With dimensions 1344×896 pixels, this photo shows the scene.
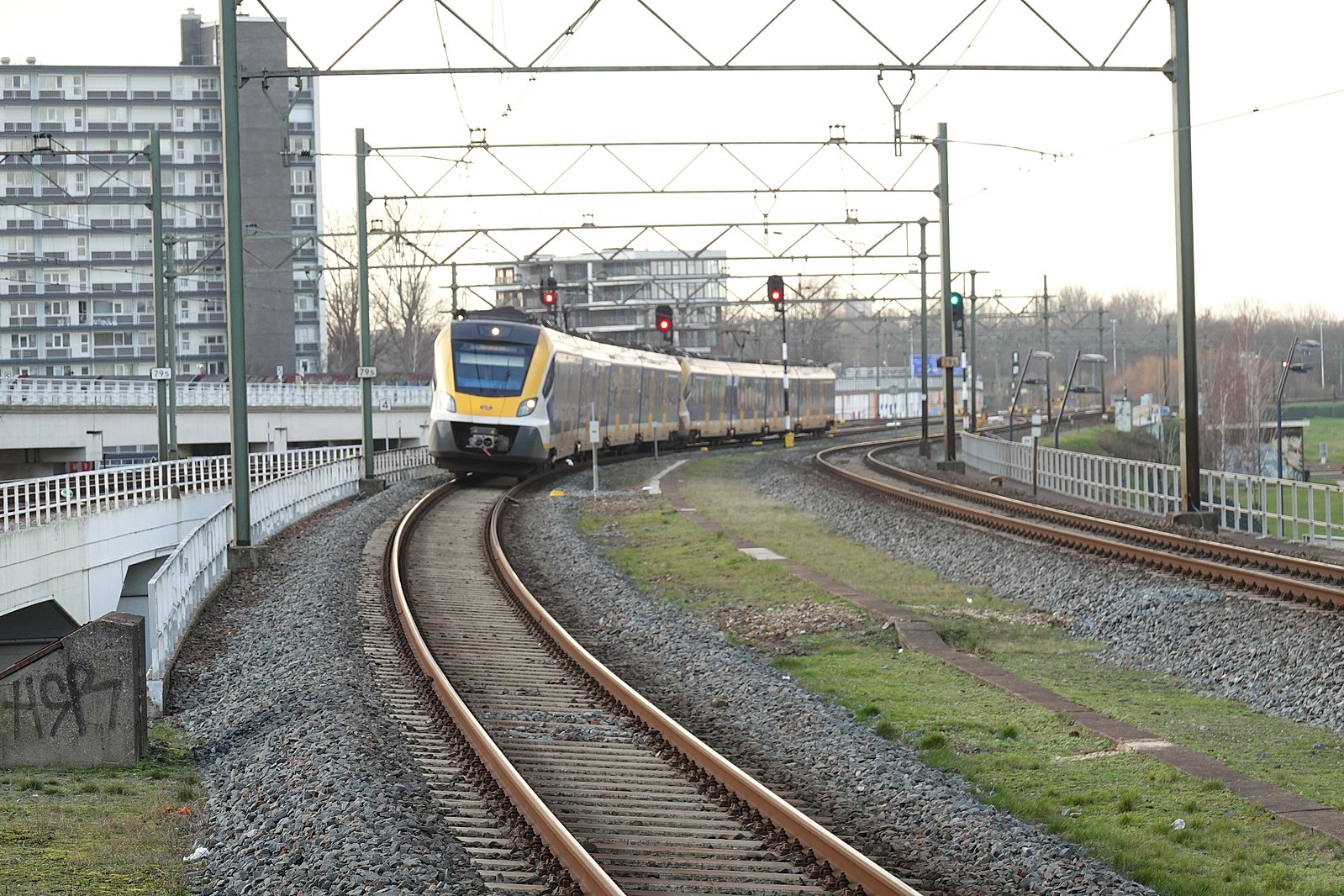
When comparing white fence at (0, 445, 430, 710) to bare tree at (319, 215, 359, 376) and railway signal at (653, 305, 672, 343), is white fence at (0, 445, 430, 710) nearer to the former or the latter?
railway signal at (653, 305, 672, 343)

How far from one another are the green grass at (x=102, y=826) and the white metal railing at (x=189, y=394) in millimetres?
47072

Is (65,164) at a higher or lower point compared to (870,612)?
higher

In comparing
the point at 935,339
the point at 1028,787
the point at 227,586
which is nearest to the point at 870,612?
the point at 1028,787

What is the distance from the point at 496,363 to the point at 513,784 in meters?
23.6

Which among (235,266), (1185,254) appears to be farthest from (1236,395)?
(235,266)

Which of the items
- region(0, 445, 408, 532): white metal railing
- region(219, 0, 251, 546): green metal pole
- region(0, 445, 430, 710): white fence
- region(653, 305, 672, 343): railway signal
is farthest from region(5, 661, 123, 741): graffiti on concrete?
region(653, 305, 672, 343): railway signal

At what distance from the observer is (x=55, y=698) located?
37.6ft

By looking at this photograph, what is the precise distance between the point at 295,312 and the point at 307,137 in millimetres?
12471

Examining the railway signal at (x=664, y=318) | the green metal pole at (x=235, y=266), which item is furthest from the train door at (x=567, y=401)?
the green metal pole at (x=235, y=266)

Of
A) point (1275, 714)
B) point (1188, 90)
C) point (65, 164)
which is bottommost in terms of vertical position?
point (1275, 714)

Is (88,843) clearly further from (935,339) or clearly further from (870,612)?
(935,339)

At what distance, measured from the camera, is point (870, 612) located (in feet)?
51.5

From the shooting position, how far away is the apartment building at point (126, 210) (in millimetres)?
107812

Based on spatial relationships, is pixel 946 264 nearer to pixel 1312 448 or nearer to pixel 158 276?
pixel 158 276
